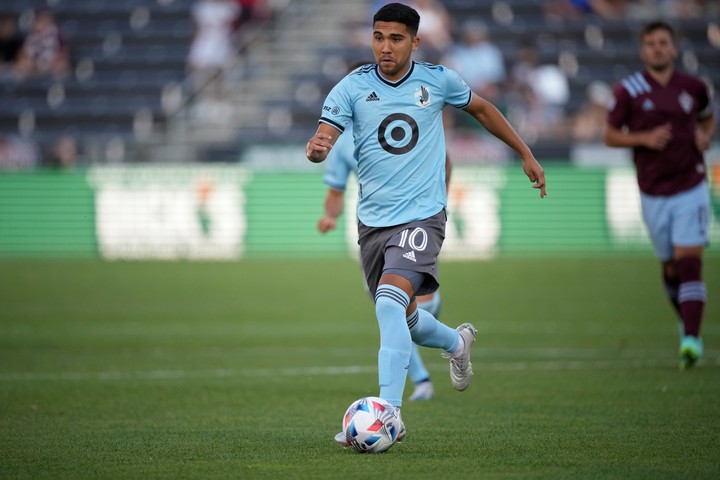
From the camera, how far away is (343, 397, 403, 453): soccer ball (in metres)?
6.22

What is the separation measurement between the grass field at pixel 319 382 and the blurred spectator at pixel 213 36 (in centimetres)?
998

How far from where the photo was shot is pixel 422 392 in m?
8.77

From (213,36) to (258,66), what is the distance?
4.14 feet

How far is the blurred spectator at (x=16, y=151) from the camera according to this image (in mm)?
25203

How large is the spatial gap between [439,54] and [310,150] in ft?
65.4

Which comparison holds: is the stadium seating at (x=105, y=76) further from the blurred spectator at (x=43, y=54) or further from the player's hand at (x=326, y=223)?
the player's hand at (x=326, y=223)

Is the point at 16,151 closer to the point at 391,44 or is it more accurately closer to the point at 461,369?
the point at 461,369

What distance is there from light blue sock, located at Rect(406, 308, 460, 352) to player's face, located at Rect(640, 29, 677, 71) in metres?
4.25

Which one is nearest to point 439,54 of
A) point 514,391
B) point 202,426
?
point 514,391

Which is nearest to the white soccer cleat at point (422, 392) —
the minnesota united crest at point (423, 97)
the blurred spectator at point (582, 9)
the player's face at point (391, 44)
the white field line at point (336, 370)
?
the white field line at point (336, 370)

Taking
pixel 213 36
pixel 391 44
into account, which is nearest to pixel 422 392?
pixel 391 44

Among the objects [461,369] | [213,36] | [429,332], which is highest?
[213,36]

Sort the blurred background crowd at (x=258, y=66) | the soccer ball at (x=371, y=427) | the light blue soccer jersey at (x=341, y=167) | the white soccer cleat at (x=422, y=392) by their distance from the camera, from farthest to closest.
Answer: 1. the blurred background crowd at (x=258, y=66)
2. the light blue soccer jersey at (x=341, y=167)
3. the white soccer cleat at (x=422, y=392)
4. the soccer ball at (x=371, y=427)

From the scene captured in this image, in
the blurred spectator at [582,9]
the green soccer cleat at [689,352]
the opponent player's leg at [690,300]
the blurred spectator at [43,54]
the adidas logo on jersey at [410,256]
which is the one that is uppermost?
the blurred spectator at [582,9]
